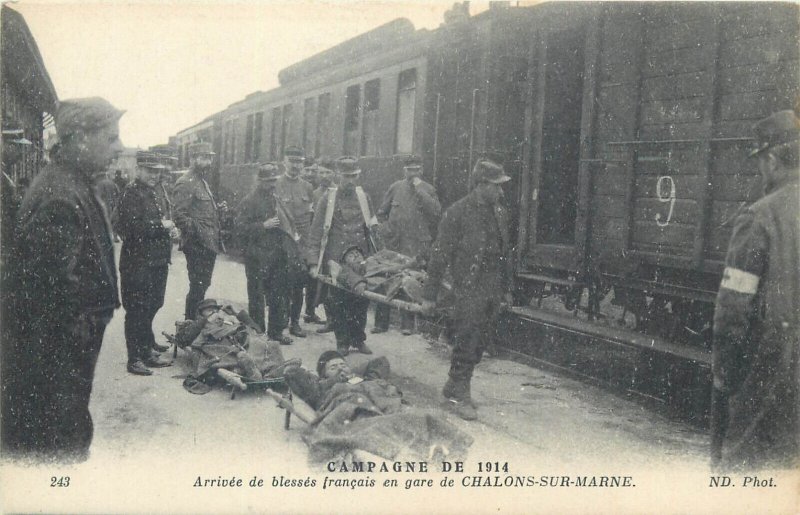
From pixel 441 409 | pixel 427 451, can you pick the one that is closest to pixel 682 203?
pixel 441 409

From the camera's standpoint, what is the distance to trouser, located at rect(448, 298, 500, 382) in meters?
4.51

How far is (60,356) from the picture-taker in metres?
2.46

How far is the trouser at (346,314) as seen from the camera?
618 cm

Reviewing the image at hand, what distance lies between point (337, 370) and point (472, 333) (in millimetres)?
1005

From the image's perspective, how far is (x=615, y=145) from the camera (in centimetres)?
501

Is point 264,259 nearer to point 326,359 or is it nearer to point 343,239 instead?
point 343,239

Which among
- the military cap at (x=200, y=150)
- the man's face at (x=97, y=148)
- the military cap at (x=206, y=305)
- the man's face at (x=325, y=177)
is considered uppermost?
the military cap at (x=200, y=150)

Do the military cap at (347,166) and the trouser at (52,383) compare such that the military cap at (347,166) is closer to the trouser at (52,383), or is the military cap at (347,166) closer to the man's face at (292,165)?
the man's face at (292,165)

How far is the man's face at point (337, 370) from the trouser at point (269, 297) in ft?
8.21

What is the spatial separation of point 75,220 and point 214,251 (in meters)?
3.88

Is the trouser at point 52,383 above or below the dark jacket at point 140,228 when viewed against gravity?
below

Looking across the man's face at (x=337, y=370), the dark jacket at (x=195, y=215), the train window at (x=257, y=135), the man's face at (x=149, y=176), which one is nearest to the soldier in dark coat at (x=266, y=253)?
the dark jacket at (x=195, y=215)

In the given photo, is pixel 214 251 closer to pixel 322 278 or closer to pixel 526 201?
pixel 322 278

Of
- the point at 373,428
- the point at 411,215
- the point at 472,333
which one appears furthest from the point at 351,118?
the point at 373,428
